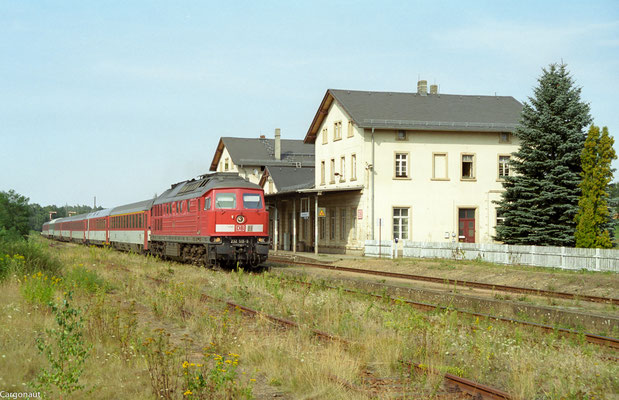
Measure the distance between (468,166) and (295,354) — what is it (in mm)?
33065

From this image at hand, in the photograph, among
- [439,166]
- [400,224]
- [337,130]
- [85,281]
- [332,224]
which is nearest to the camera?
[85,281]

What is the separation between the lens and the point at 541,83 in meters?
29.9

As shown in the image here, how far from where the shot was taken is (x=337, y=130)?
139ft

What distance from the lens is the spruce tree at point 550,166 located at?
29.1m

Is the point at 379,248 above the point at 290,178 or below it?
below

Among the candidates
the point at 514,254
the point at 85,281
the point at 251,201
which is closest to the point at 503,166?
the point at 514,254

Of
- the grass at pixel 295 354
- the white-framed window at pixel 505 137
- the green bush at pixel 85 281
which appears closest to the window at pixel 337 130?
the white-framed window at pixel 505 137

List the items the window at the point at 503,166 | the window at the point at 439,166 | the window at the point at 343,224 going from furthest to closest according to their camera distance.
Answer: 1. the window at the point at 343,224
2. the window at the point at 503,166
3. the window at the point at 439,166

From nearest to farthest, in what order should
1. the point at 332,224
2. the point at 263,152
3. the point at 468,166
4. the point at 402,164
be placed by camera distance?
the point at 402,164 < the point at 468,166 < the point at 332,224 < the point at 263,152

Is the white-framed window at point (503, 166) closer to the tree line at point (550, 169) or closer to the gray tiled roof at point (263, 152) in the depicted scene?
the tree line at point (550, 169)

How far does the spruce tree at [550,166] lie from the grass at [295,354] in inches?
716

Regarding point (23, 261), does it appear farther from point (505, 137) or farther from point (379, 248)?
point (505, 137)

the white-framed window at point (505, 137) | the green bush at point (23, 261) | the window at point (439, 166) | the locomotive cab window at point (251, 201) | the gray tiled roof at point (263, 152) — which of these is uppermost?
the gray tiled roof at point (263, 152)

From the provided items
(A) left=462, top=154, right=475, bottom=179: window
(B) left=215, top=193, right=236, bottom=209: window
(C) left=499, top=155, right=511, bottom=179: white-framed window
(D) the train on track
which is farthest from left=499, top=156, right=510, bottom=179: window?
(B) left=215, top=193, right=236, bottom=209: window
